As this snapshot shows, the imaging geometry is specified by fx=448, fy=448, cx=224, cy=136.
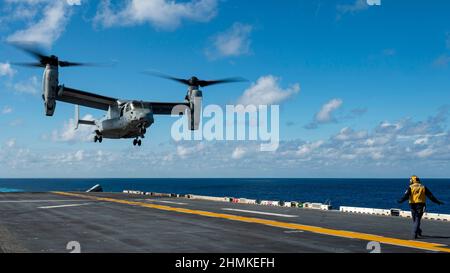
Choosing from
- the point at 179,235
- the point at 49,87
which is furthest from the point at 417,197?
the point at 49,87

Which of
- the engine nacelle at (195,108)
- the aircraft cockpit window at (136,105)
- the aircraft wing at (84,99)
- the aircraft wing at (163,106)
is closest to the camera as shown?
the aircraft cockpit window at (136,105)

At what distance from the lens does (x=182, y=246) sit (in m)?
14.1

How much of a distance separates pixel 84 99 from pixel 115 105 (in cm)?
380

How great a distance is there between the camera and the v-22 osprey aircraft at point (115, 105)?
35.2 metres

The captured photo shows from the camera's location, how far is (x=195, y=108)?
43.3 meters

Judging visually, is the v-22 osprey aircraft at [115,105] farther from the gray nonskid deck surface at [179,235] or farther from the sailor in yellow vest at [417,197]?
the sailor in yellow vest at [417,197]

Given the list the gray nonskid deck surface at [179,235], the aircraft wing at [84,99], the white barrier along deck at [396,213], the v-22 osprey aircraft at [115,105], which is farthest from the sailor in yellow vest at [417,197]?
the aircraft wing at [84,99]

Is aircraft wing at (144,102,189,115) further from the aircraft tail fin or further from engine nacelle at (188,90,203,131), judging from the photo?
the aircraft tail fin

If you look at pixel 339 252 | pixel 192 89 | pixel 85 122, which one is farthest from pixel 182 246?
pixel 85 122

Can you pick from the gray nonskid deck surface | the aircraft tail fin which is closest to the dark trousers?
the gray nonskid deck surface

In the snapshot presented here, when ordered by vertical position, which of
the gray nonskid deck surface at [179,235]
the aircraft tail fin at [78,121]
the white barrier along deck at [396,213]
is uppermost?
the aircraft tail fin at [78,121]

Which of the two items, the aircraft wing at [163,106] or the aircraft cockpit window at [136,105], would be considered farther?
the aircraft wing at [163,106]
